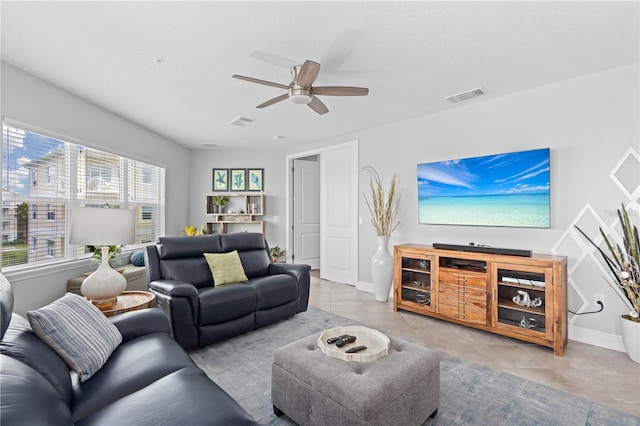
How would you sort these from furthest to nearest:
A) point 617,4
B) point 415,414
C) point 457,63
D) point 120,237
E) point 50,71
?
point 50,71 → point 457,63 → point 120,237 → point 617,4 → point 415,414

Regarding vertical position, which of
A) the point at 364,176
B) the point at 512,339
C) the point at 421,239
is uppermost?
the point at 364,176

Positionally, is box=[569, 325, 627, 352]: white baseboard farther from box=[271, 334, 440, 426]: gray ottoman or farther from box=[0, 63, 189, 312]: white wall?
box=[0, 63, 189, 312]: white wall

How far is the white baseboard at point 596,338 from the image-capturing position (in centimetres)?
270

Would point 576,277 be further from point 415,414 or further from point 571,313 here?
point 415,414

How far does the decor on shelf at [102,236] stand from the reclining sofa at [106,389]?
2.63 ft

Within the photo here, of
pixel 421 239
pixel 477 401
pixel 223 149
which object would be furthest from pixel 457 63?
pixel 223 149

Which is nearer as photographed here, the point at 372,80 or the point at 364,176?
the point at 372,80

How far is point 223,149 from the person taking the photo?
6348 mm

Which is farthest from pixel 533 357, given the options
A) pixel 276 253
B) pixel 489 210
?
pixel 276 253

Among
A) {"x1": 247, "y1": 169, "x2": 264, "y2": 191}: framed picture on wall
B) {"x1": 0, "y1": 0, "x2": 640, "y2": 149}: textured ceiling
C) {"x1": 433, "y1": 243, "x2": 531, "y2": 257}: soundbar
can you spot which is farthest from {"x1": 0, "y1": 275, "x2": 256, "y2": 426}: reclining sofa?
{"x1": 247, "y1": 169, "x2": 264, "y2": 191}: framed picture on wall

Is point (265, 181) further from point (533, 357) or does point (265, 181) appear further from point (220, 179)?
point (533, 357)

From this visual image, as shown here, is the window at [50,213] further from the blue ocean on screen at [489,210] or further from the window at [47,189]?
the blue ocean on screen at [489,210]

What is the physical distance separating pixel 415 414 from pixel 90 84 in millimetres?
4006


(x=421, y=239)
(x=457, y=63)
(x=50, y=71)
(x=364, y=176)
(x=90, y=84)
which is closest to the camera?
(x=457, y=63)
